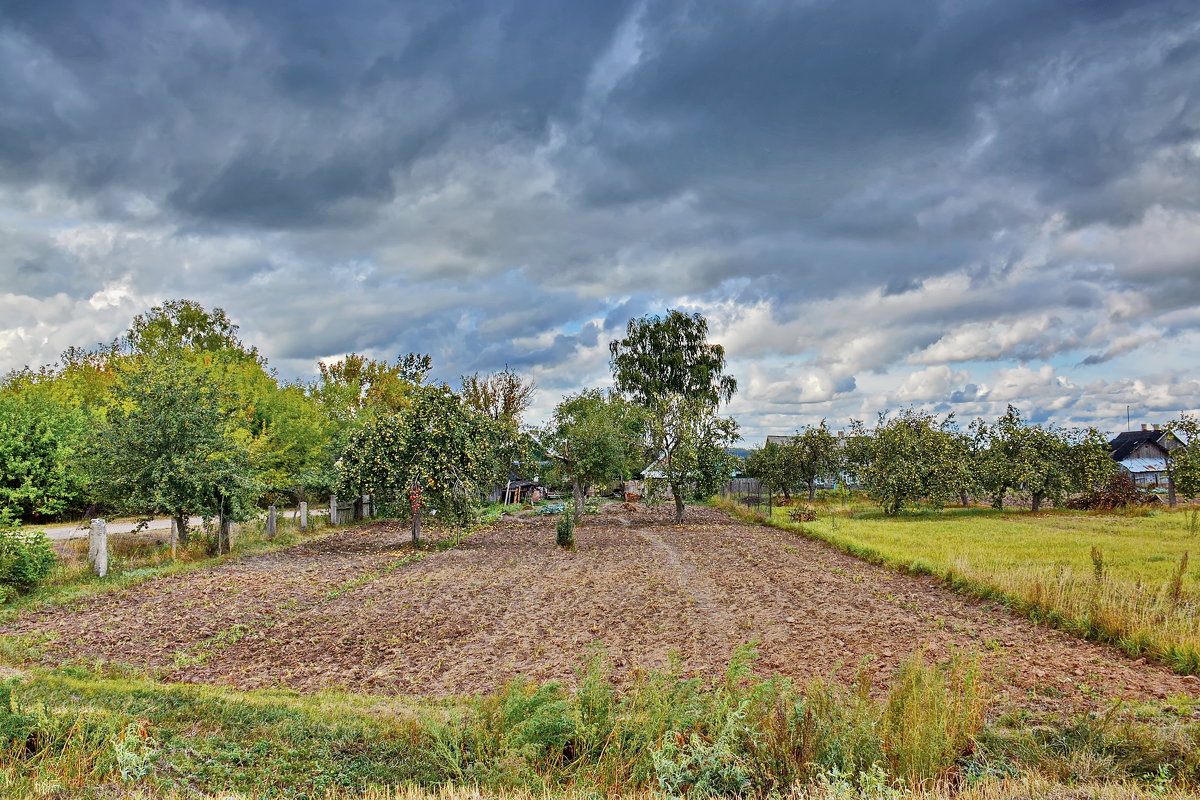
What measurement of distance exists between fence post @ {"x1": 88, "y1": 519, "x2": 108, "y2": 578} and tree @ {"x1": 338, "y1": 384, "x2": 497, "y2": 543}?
684cm

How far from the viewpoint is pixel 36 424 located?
22781mm

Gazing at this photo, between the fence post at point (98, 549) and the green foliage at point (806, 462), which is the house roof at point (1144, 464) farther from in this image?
the fence post at point (98, 549)

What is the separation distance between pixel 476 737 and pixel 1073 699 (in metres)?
6.93

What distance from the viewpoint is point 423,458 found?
70.2ft

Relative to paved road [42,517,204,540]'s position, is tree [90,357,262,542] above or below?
above

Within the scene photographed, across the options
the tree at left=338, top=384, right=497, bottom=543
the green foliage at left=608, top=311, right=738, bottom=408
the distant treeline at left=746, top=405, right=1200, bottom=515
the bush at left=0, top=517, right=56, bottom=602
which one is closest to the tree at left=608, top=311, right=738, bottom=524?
the green foliage at left=608, top=311, right=738, bottom=408

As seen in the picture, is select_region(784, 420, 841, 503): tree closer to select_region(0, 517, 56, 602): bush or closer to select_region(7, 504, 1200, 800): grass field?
select_region(7, 504, 1200, 800): grass field

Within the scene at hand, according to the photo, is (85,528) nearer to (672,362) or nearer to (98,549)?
(98,549)

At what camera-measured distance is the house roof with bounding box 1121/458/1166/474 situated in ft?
190

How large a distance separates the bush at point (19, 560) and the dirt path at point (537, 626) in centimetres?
142

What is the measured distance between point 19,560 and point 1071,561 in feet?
77.0

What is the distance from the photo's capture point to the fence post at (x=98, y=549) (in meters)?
14.9

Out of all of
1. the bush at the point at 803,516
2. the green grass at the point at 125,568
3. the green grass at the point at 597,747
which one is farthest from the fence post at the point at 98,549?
the bush at the point at 803,516

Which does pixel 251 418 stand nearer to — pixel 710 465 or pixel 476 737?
pixel 710 465
